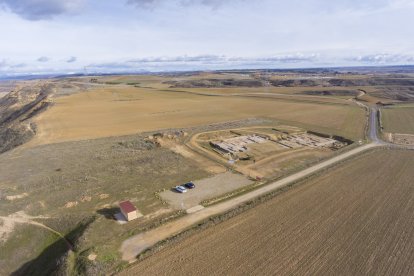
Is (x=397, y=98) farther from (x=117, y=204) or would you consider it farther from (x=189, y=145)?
(x=117, y=204)

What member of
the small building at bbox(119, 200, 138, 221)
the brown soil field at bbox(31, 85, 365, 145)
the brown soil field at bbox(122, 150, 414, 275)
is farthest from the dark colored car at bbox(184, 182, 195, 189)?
the brown soil field at bbox(31, 85, 365, 145)

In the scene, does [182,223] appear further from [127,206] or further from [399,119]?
[399,119]

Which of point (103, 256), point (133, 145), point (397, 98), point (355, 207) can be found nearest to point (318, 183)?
point (355, 207)

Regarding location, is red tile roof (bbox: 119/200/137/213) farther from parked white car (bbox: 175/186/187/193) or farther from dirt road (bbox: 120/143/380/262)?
parked white car (bbox: 175/186/187/193)

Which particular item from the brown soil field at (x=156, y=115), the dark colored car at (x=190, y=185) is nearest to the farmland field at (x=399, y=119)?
the brown soil field at (x=156, y=115)

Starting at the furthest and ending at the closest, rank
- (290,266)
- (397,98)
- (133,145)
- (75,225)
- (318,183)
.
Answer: (397,98) < (133,145) < (318,183) < (75,225) < (290,266)

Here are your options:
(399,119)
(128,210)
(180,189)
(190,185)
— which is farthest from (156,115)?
(399,119)
